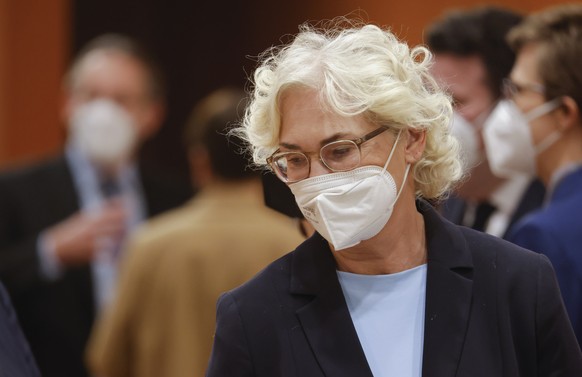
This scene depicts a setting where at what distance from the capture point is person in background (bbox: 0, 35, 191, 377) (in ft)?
14.1

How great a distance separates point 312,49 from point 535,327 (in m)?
0.67

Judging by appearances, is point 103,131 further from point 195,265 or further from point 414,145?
point 414,145

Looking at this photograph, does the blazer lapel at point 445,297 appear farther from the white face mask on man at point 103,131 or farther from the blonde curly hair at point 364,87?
the white face mask on man at point 103,131

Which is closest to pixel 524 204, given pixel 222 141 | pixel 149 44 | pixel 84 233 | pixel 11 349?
pixel 222 141

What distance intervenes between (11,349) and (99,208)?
2.21m

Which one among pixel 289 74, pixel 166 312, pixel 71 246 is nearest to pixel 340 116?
pixel 289 74

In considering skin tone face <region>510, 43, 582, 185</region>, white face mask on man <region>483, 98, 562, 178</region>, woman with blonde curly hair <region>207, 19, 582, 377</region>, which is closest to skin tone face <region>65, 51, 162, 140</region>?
white face mask on man <region>483, 98, 562, 178</region>

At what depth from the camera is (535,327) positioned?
6.64ft

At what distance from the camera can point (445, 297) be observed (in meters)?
2.06

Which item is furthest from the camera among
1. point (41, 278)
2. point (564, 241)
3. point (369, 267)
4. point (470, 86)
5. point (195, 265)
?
point (41, 278)

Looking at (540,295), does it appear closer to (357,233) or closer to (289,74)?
(357,233)

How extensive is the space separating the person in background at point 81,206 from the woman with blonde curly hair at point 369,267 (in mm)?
2359

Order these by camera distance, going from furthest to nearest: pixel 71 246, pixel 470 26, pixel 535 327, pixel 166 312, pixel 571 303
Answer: pixel 71 246
pixel 166 312
pixel 470 26
pixel 571 303
pixel 535 327

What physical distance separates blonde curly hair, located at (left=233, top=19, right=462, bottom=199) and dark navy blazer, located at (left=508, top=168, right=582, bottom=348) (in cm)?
45
